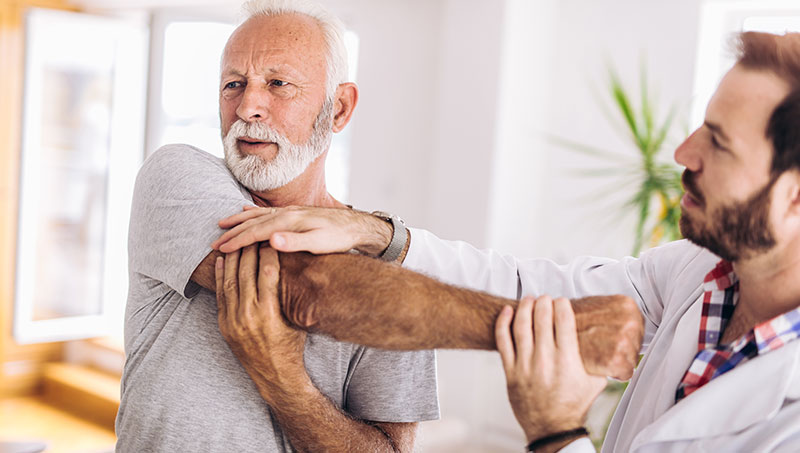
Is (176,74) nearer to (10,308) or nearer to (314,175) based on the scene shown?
(10,308)

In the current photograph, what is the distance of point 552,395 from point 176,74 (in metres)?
5.22

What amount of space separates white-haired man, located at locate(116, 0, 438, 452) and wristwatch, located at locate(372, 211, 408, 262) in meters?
0.02

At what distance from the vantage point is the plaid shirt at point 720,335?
1123 millimetres

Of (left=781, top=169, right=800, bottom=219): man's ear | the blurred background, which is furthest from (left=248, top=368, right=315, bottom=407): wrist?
the blurred background

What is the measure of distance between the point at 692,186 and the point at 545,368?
14.4 inches

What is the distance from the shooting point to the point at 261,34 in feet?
4.98

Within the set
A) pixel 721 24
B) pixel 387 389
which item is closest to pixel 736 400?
pixel 387 389

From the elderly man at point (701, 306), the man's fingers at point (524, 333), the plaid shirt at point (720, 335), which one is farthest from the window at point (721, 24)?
the man's fingers at point (524, 333)

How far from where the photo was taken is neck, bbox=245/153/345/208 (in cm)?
158

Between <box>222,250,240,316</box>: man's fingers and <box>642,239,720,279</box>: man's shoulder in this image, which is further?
<box>642,239,720,279</box>: man's shoulder

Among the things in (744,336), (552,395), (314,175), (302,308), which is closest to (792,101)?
(744,336)

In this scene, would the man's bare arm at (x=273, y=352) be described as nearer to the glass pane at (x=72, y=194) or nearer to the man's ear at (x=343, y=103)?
the man's ear at (x=343, y=103)

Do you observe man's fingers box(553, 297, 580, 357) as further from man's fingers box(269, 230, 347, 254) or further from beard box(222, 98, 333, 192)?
beard box(222, 98, 333, 192)

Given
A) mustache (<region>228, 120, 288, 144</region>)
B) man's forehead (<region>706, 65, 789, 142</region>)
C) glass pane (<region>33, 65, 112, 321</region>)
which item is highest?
man's forehead (<region>706, 65, 789, 142</region>)
